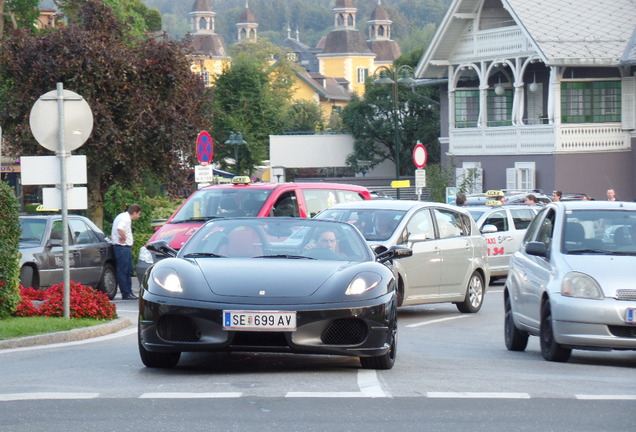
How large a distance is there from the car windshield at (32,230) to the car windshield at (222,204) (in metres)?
2.13

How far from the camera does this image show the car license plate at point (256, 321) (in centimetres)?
1038

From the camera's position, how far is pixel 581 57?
48.6 meters

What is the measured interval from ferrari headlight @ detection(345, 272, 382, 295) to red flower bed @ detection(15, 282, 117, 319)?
247 inches

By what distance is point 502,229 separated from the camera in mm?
28750

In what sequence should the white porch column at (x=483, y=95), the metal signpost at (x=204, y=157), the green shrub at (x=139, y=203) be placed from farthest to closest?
the white porch column at (x=483, y=95) < the green shrub at (x=139, y=203) < the metal signpost at (x=204, y=157)

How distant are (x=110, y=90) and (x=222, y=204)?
35.6 feet

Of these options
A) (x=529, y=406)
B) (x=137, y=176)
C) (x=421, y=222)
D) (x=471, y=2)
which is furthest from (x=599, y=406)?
(x=471, y=2)

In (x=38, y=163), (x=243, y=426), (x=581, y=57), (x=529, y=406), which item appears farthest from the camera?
(x=581, y=57)

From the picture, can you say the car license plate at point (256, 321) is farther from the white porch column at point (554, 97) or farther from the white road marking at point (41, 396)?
the white porch column at point (554, 97)

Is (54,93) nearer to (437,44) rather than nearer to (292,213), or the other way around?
(292,213)

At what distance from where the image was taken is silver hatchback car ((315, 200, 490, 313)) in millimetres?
18312

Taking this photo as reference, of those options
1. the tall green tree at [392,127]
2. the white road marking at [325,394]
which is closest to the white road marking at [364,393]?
the white road marking at [325,394]

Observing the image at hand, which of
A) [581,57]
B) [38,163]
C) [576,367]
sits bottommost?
[576,367]

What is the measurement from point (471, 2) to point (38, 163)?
133 feet
